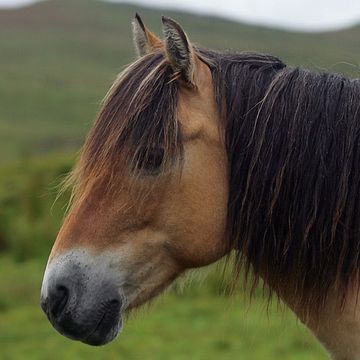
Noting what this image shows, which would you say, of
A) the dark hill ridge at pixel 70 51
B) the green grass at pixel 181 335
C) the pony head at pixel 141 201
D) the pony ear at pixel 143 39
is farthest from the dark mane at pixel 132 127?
the dark hill ridge at pixel 70 51

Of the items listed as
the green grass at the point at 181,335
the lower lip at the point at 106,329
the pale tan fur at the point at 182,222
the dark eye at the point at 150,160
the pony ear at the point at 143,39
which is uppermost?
the pony ear at the point at 143,39

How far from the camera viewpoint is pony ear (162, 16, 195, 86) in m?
2.70

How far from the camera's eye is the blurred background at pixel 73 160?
8164 mm

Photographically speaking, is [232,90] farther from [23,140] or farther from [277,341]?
[23,140]

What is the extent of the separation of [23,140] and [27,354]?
145ft

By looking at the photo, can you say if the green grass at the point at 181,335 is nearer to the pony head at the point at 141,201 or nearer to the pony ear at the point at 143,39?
the pony ear at the point at 143,39

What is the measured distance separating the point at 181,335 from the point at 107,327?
6.22 meters

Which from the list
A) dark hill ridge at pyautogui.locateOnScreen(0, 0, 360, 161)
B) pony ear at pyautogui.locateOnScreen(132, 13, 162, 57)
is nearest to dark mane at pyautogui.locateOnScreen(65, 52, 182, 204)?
pony ear at pyautogui.locateOnScreen(132, 13, 162, 57)

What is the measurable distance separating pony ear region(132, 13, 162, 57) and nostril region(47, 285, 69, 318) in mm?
1018

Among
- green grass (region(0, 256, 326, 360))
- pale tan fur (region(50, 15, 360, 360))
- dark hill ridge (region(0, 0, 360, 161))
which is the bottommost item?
dark hill ridge (region(0, 0, 360, 161))

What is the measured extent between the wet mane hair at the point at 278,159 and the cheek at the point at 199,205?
46 mm

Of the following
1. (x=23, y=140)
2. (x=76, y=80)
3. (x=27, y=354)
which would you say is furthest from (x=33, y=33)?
(x=27, y=354)

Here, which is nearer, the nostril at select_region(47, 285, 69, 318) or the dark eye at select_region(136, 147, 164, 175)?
the nostril at select_region(47, 285, 69, 318)

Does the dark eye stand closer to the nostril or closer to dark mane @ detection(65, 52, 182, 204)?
dark mane @ detection(65, 52, 182, 204)
